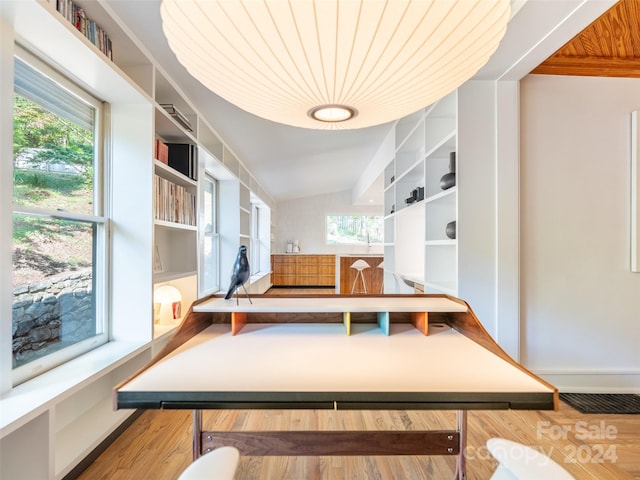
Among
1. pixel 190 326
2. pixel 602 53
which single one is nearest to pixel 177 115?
pixel 190 326

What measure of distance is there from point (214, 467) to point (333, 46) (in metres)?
0.95

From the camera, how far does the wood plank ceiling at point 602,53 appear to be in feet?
7.83

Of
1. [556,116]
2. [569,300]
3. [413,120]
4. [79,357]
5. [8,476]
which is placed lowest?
[8,476]

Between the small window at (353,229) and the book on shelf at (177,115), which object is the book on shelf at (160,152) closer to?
the book on shelf at (177,115)

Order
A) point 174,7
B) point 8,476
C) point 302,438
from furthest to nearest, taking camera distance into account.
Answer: point 302,438, point 8,476, point 174,7

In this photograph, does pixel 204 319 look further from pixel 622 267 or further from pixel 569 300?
pixel 622 267

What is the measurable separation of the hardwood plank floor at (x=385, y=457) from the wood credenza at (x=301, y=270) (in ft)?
20.0

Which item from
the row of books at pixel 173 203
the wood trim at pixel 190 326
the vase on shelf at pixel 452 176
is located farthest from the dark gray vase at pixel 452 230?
the row of books at pixel 173 203

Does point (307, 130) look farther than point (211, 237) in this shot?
No

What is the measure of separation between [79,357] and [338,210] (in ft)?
25.4

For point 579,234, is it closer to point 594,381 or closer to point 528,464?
point 594,381

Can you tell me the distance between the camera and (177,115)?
2.38 metres

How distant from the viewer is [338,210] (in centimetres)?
908

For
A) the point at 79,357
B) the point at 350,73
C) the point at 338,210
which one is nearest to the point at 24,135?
the point at 79,357
